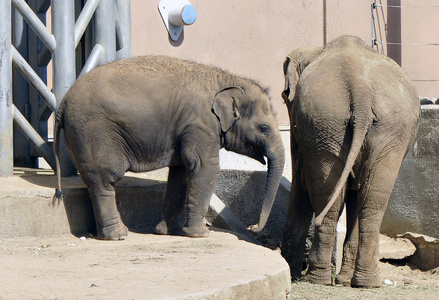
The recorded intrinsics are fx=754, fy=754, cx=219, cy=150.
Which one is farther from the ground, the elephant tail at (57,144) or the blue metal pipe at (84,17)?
the blue metal pipe at (84,17)

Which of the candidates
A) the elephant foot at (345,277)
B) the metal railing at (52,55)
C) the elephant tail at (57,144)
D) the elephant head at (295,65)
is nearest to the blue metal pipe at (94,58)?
the metal railing at (52,55)

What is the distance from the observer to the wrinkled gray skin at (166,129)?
5.39 m

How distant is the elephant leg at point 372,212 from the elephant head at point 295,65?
49.9 inches

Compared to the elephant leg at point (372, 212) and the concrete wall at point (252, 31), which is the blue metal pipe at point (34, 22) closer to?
the elephant leg at point (372, 212)

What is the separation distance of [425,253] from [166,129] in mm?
3306

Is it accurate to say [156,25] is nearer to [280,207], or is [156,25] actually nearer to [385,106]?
[280,207]

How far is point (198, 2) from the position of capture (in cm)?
961

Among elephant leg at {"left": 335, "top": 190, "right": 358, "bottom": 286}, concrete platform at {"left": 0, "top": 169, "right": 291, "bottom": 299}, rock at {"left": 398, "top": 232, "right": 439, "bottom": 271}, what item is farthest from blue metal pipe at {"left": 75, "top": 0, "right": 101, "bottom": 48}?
rock at {"left": 398, "top": 232, "right": 439, "bottom": 271}

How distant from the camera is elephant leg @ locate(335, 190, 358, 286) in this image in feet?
19.0

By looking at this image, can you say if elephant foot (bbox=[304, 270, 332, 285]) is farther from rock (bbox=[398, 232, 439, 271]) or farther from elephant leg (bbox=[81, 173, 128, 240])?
rock (bbox=[398, 232, 439, 271])

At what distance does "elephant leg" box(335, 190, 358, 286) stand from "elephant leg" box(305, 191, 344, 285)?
0.13 metres

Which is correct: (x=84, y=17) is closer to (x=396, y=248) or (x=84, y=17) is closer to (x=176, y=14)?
(x=176, y=14)

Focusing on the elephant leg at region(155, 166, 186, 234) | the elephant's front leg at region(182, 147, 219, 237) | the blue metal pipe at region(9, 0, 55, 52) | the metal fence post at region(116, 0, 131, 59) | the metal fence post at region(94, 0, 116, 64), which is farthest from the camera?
the metal fence post at region(116, 0, 131, 59)

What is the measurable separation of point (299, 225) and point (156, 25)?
3826 mm
